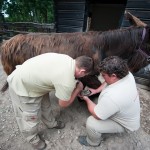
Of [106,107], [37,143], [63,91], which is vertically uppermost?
[63,91]

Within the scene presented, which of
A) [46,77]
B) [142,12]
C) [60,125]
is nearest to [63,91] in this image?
[46,77]

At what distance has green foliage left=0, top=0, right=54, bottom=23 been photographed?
12456mm

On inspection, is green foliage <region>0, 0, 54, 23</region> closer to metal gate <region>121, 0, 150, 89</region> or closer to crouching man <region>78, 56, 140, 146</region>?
metal gate <region>121, 0, 150, 89</region>

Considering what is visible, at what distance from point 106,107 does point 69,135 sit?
1.01 meters

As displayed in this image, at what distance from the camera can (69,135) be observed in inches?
93.9

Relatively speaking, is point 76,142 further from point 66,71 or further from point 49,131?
point 66,71

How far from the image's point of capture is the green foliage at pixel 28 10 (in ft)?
40.9

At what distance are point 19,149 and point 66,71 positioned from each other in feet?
4.59

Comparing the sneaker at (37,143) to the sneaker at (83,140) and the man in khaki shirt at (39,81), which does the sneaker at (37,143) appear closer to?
the man in khaki shirt at (39,81)

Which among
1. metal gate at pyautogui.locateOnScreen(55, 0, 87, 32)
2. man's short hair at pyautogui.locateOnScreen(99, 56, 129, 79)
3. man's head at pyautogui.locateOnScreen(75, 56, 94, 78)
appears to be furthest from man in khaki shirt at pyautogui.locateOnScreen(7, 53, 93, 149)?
metal gate at pyautogui.locateOnScreen(55, 0, 87, 32)

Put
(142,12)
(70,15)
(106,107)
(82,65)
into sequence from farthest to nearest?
(70,15), (142,12), (106,107), (82,65)

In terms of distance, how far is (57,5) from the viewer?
507 centimetres

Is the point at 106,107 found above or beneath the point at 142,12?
beneath

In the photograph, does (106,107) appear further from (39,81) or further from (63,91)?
(39,81)
